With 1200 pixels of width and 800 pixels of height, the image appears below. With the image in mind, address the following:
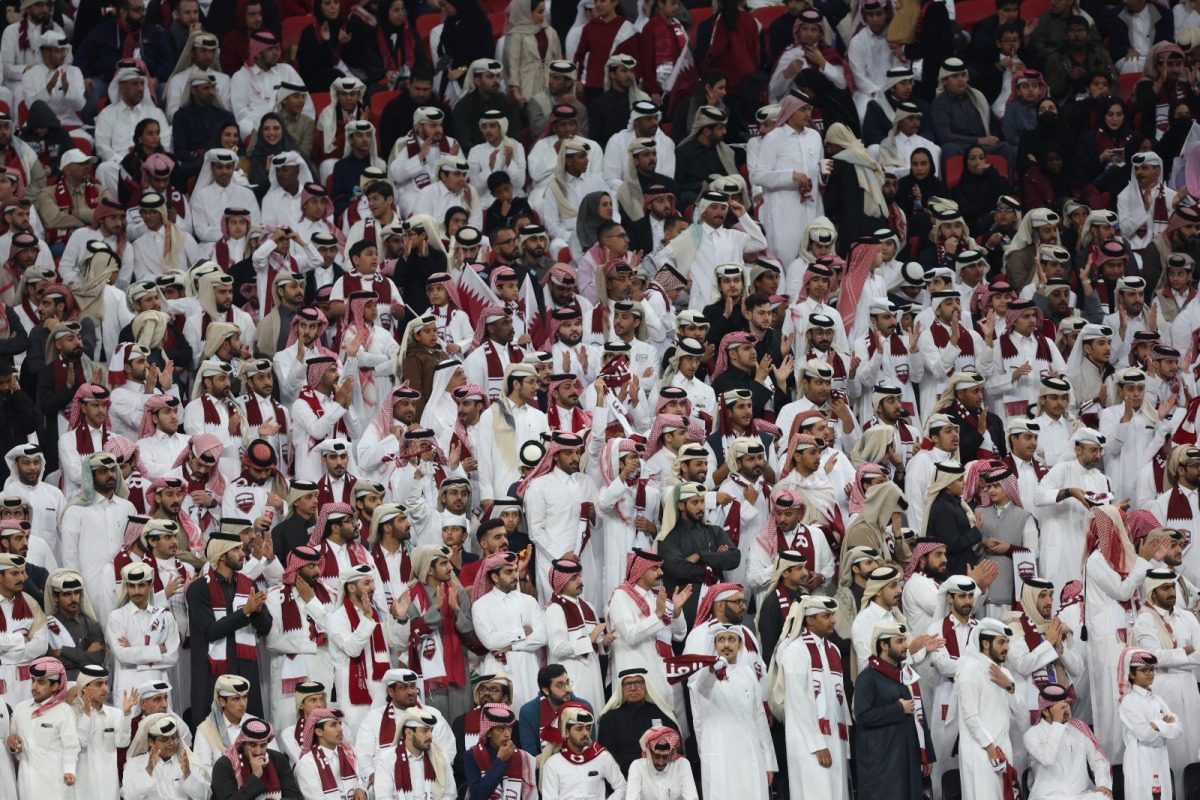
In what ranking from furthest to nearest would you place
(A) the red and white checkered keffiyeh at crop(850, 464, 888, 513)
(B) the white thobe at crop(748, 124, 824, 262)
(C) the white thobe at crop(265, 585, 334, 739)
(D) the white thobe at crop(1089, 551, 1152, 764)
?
(B) the white thobe at crop(748, 124, 824, 262) < (A) the red and white checkered keffiyeh at crop(850, 464, 888, 513) < (D) the white thobe at crop(1089, 551, 1152, 764) < (C) the white thobe at crop(265, 585, 334, 739)

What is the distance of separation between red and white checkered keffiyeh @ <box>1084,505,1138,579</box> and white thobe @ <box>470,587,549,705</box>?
4253mm

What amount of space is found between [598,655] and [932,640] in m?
2.43

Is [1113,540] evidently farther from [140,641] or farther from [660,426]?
[140,641]

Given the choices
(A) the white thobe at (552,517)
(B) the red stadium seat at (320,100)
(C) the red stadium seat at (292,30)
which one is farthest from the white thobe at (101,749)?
(C) the red stadium seat at (292,30)

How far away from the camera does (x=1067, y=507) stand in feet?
61.3

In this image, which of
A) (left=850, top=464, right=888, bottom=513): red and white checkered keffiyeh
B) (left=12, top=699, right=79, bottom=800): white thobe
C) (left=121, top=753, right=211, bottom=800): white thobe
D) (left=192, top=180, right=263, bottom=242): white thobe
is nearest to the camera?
(left=121, top=753, right=211, bottom=800): white thobe

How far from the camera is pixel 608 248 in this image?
68.8ft

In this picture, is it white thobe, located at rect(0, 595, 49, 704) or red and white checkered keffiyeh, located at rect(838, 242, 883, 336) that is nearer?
white thobe, located at rect(0, 595, 49, 704)

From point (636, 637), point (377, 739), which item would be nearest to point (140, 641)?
point (377, 739)

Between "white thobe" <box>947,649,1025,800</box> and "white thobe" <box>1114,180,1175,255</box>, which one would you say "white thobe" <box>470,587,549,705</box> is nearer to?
"white thobe" <box>947,649,1025,800</box>

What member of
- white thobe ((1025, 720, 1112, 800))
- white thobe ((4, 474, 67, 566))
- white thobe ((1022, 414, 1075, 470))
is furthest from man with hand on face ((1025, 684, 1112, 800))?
white thobe ((4, 474, 67, 566))

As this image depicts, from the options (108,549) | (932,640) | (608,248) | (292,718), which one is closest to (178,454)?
(108,549)

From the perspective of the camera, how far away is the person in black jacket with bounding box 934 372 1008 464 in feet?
63.5

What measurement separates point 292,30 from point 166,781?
1191 cm
